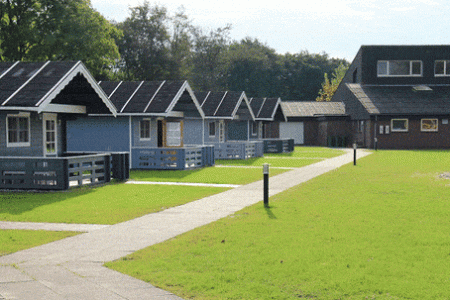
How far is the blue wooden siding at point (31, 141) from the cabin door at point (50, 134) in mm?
244

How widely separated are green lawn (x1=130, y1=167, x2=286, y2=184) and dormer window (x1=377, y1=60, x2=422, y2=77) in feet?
108

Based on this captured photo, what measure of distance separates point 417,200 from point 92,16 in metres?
38.9

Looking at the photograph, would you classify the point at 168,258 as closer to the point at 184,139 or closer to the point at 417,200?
the point at 417,200

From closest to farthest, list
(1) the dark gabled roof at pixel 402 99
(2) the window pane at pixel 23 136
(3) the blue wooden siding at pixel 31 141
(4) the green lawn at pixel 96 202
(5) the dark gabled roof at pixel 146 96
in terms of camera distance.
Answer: (4) the green lawn at pixel 96 202, (3) the blue wooden siding at pixel 31 141, (2) the window pane at pixel 23 136, (5) the dark gabled roof at pixel 146 96, (1) the dark gabled roof at pixel 402 99

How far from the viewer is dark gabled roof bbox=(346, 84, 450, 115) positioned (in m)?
49.1

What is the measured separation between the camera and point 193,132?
3419cm

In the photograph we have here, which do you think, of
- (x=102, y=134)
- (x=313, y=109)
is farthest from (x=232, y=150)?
(x=313, y=109)

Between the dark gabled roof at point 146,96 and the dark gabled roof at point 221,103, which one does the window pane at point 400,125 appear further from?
the dark gabled roof at point 146,96

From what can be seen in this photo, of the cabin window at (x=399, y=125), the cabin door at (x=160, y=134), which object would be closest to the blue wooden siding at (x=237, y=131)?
the cabin door at (x=160, y=134)

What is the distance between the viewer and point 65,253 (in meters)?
8.64

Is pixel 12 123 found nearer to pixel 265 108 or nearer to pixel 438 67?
pixel 265 108

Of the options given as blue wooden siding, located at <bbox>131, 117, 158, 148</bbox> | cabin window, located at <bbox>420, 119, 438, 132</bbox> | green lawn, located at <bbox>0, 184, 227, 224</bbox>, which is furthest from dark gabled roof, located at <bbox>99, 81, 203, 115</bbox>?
cabin window, located at <bbox>420, 119, 438, 132</bbox>

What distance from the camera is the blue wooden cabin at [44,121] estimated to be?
1758 centimetres

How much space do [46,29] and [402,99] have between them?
3095 centimetres
